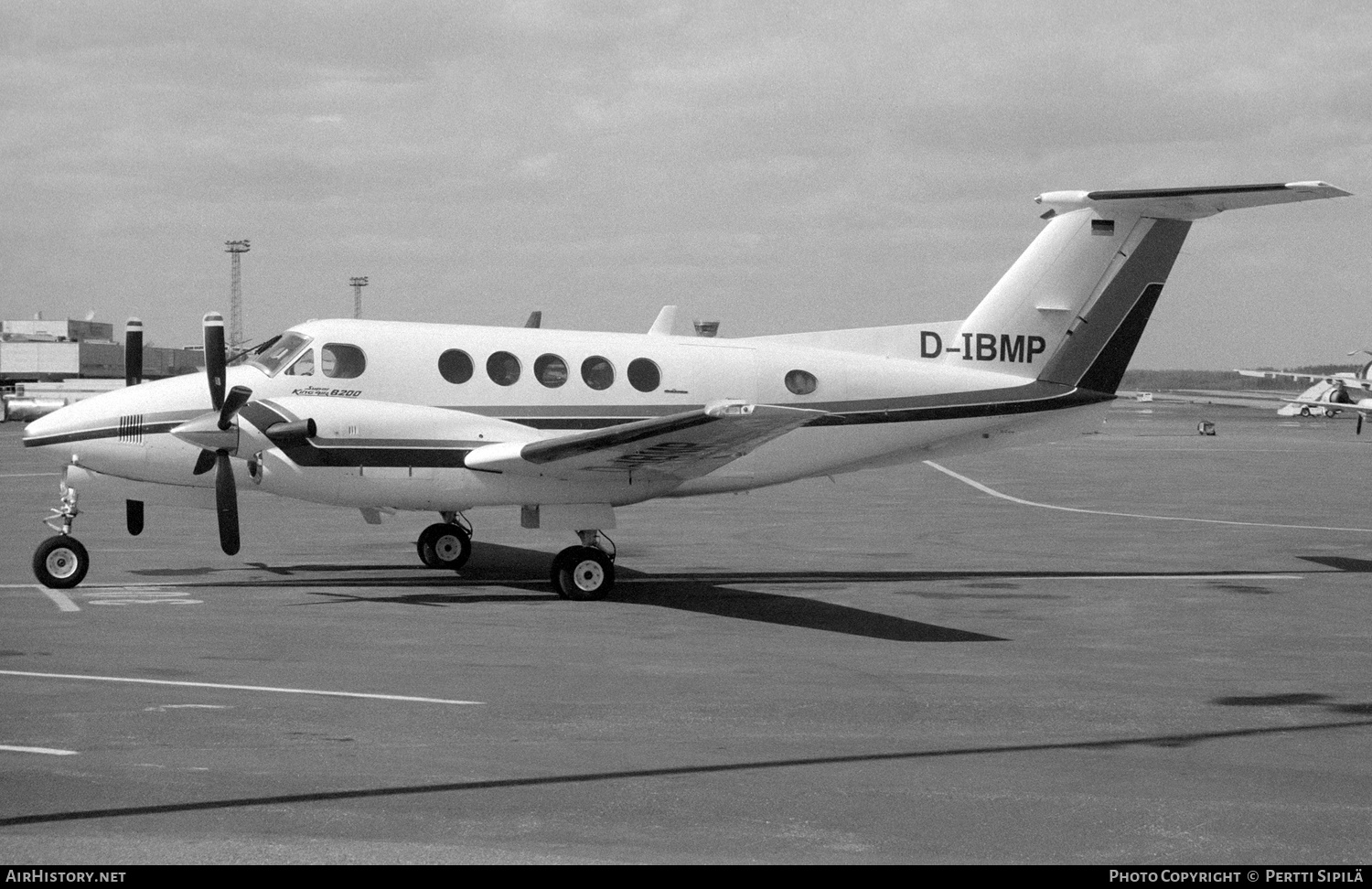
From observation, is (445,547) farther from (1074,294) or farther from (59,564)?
(1074,294)

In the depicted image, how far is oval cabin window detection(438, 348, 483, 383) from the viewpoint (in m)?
18.3

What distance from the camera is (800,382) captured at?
19562 millimetres

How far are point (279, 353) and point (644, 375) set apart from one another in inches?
189

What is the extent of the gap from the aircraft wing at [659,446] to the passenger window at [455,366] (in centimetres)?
114

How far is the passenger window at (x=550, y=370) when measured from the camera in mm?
18625

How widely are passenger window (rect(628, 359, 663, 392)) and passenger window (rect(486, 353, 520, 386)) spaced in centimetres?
157

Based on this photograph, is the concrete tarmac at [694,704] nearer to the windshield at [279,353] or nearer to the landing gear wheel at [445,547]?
the landing gear wheel at [445,547]

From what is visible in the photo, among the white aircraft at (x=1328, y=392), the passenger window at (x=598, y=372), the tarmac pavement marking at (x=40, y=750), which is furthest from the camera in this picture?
the white aircraft at (x=1328, y=392)

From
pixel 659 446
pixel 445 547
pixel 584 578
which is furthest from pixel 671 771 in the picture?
pixel 445 547

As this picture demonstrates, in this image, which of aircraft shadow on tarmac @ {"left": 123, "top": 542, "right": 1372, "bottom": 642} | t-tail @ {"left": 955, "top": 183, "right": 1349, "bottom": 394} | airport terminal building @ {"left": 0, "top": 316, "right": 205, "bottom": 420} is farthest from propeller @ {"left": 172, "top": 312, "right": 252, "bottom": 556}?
airport terminal building @ {"left": 0, "top": 316, "right": 205, "bottom": 420}

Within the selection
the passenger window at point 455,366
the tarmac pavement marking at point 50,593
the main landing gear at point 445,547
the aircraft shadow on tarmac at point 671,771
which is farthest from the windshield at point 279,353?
the aircraft shadow on tarmac at point 671,771

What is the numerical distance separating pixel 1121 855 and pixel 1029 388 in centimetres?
1395

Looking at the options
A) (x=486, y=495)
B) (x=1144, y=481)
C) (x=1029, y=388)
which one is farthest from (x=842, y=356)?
(x=1144, y=481)

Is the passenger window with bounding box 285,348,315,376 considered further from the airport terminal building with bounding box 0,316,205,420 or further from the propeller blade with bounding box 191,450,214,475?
the airport terminal building with bounding box 0,316,205,420
